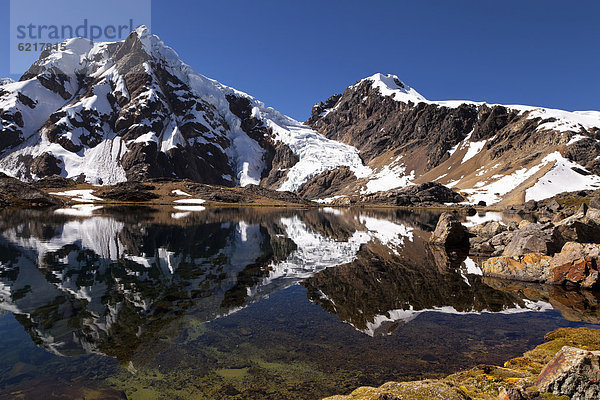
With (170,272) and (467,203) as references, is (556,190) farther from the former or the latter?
(170,272)

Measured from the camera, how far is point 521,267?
87.0ft

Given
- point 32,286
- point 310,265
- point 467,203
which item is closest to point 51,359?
point 32,286

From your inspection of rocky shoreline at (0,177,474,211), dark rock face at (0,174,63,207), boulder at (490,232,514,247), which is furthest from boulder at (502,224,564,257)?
dark rock face at (0,174,63,207)

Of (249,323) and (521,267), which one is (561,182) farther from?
(249,323)

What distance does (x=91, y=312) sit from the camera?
1738 centimetres

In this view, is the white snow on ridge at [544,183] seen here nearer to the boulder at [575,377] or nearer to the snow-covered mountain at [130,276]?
the snow-covered mountain at [130,276]

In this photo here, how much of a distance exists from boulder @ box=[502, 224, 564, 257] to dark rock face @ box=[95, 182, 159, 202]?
152m

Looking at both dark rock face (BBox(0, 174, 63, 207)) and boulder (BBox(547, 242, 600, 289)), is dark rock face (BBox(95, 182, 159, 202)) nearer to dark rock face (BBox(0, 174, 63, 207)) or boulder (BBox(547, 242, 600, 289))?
dark rock face (BBox(0, 174, 63, 207))

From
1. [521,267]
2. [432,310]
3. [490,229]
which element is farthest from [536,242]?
[490,229]

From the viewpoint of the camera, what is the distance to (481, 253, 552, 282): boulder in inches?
1003

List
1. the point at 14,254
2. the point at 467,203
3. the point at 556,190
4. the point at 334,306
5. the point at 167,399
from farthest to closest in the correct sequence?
the point at 467,203 < the point at 556,190 < the point at 14,254 < the point at 334,306 < the point at 167,399

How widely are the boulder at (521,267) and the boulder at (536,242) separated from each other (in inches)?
45.2

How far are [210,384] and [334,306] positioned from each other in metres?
Answer: 10.1

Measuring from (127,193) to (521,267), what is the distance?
158 m
